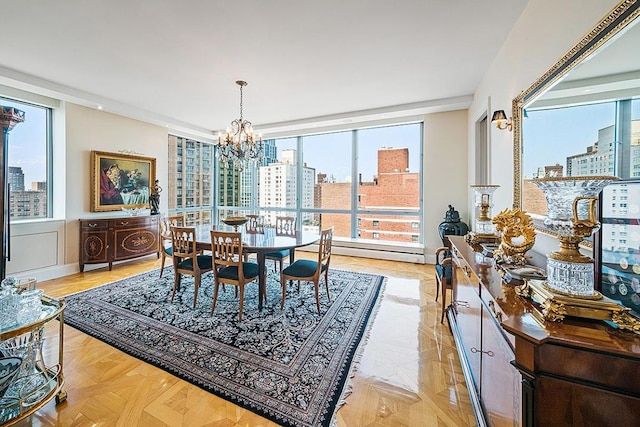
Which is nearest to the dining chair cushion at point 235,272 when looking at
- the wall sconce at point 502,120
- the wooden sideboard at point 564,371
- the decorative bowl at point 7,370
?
the decorative bowl at point 7,370

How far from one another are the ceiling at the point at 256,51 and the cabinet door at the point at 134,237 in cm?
195

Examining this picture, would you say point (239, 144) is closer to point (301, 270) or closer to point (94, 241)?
point (301, 270)

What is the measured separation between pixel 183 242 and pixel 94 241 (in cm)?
239

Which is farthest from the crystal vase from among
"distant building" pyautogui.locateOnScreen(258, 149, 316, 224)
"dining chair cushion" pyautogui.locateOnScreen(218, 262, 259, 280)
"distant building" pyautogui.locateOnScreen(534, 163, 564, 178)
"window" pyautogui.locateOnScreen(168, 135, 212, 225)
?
"window" pyautogui.locateOnScreen(168, 135, 212, 225)

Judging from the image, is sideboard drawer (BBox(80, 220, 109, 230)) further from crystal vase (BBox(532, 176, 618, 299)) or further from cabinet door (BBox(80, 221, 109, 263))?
crystal vase (BBox(532, 176, 618, 299))

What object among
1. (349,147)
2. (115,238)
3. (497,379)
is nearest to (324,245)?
(497,379)

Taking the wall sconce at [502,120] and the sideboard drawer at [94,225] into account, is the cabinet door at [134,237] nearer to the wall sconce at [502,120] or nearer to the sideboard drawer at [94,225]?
the sideboard drawer at [94,225]

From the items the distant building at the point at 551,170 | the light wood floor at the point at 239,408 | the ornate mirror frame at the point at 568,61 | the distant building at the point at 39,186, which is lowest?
the light wood floor at the point at 239,408

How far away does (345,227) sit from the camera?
5949 millimetres

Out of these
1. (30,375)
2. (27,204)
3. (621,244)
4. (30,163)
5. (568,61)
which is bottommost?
(30,375)

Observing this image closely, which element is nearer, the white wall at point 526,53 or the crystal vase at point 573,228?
the crystal vase at point 573,228

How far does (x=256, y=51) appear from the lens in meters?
2.88

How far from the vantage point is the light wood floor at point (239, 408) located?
1.55m

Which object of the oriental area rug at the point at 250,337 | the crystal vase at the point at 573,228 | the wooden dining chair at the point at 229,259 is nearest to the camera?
the crystal vase at the point at 573,228
